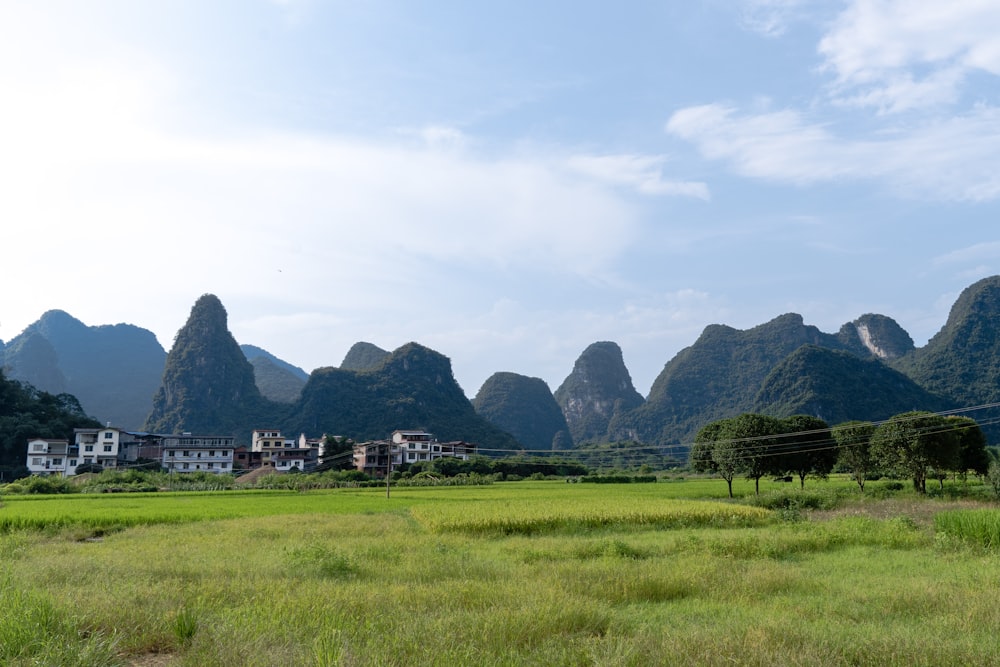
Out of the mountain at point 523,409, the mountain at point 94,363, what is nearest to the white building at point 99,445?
the mountain at point 94,363

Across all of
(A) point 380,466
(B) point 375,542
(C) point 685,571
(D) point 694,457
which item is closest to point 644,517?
(B) point 375,542

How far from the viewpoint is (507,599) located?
8.15 metres

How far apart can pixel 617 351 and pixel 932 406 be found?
90.1 metres

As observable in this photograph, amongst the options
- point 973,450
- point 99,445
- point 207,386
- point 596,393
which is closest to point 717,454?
point 973,450

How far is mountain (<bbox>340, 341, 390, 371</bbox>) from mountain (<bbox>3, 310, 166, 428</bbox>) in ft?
167

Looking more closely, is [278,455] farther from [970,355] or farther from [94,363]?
[94,363]

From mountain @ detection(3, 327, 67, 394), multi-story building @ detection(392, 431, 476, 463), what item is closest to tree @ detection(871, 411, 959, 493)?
multi-story building @ detection(392, 431, 476, 463)

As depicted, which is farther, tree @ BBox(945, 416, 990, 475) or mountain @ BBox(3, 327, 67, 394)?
mountain @ BBox(3, 327, 67, 394)

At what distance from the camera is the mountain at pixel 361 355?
17012cm

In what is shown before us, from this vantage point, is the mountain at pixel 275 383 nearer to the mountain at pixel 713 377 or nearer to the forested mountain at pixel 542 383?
the forested mountain at pixel 542 383

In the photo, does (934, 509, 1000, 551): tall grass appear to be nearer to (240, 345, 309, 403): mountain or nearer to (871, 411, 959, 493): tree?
(871, 411, 959, 493): tree

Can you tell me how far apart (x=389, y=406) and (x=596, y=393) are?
78.7 m

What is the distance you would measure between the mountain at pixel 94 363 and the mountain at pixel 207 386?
133ft

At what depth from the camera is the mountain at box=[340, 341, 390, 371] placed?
A: 17012 centimetres
